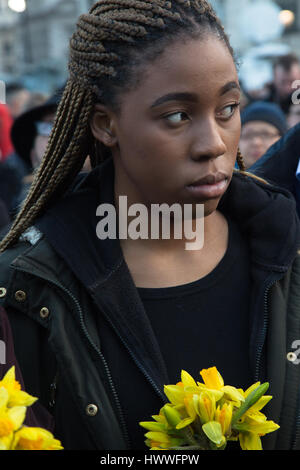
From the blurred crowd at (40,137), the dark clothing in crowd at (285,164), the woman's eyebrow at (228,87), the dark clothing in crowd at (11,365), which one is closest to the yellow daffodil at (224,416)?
the dark clothing in crowd at (11,365)

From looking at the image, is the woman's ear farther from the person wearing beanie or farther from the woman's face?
the person wearing beanie

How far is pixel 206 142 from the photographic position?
2008 mm

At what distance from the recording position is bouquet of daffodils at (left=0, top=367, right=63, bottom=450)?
1.55m

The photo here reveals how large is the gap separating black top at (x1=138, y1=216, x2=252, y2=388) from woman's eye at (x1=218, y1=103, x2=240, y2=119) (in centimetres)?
48

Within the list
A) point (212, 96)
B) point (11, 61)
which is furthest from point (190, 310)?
point (11, 61)

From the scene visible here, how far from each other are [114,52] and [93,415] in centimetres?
101

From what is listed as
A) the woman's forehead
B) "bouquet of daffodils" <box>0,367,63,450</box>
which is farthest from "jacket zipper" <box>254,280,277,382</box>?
"bouquet of daffodils" <box>0,367,63,450</box>

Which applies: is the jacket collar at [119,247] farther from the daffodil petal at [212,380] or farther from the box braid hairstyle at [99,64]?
the daffodil petal at [212,380]

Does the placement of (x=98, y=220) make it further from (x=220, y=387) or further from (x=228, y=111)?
(x=220, y=387)

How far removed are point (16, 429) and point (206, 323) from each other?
0.81 metres

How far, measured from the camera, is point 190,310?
2.24m

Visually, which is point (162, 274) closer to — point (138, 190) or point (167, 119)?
point (138, 190)

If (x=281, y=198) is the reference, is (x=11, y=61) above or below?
above

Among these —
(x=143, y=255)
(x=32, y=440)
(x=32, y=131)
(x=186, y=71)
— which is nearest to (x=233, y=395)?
(x=32, y=440)
